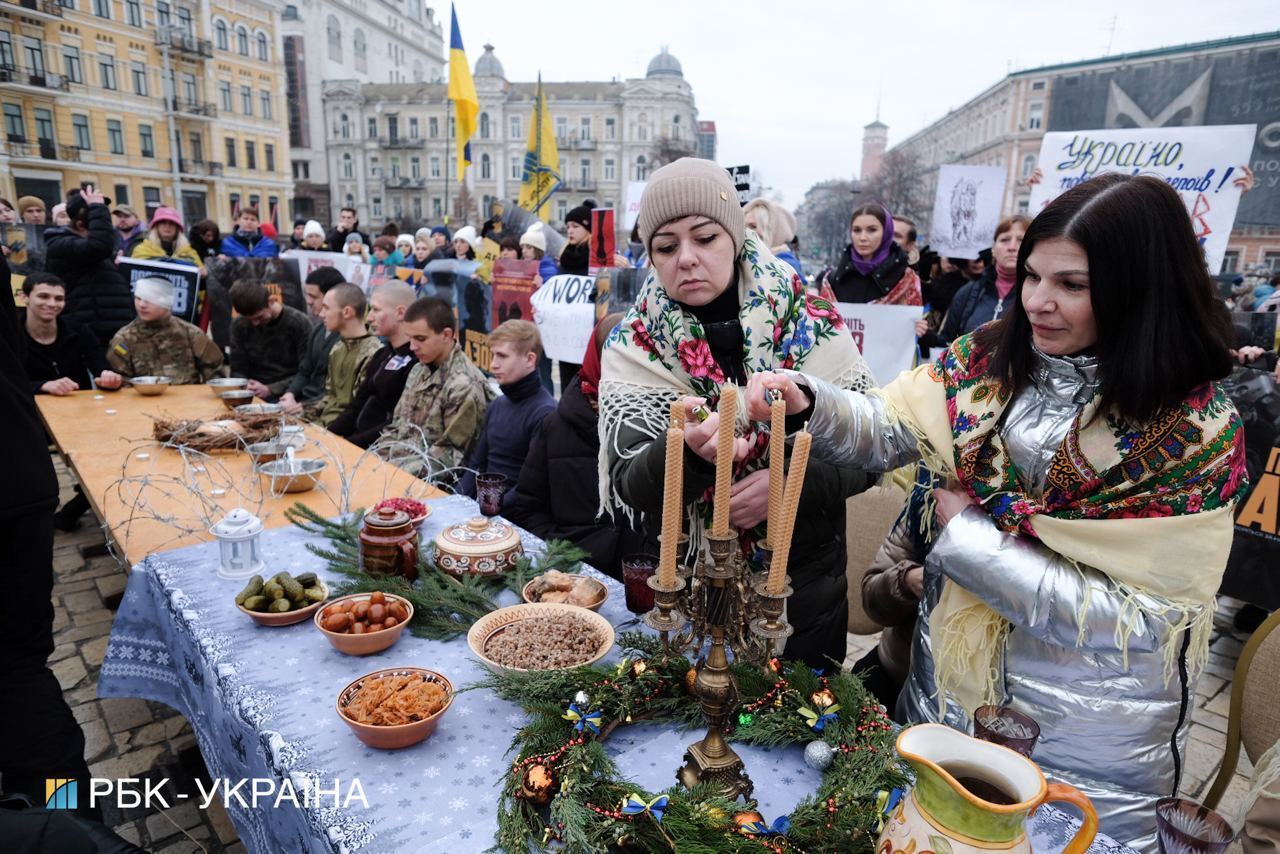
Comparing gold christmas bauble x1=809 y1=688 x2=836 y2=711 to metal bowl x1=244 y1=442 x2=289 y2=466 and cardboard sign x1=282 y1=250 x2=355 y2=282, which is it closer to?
metal bowl x1=244 y1=442 x2=289 y2=466

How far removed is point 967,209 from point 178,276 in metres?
8.23

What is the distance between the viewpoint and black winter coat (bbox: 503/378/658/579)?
3039 millimetres

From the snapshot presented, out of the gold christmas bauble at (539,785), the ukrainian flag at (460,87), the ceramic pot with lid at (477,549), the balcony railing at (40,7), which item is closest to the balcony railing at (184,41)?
the balcony railing at (40,7)

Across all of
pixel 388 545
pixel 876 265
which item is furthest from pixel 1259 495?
pixel 388 545

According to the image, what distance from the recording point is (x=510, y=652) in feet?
5.61

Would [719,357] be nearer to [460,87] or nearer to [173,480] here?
[173,480]

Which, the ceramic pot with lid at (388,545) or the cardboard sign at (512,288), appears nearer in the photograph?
the ceramic pot with lid at (388,545)

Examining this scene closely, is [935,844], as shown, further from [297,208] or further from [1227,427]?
[297,208]

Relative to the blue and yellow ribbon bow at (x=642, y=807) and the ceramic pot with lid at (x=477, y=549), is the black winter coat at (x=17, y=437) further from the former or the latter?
the blue and yellow ribbon bow at (x=642, y=807)

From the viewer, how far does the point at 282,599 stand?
78.5 inches

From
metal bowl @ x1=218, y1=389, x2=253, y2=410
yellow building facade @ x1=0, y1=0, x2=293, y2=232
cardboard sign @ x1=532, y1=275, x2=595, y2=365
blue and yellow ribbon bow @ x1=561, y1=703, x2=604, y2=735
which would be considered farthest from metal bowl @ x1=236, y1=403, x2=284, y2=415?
yellow building facade @ x1=0, y1=0, x2=293, y2=232

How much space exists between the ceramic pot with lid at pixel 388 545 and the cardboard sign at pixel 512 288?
18.1ft

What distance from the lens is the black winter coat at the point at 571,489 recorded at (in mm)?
3039

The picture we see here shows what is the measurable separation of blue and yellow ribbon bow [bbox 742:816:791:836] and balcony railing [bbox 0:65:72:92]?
43816 mm
